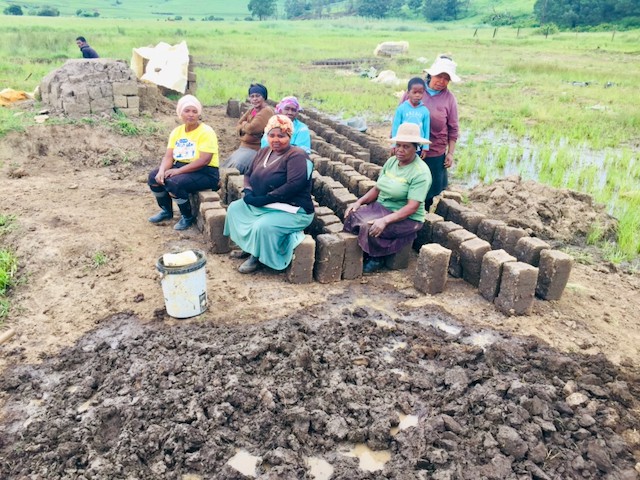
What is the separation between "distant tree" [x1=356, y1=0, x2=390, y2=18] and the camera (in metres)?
75.8

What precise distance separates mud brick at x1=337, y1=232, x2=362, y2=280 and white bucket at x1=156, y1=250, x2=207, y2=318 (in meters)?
1.36

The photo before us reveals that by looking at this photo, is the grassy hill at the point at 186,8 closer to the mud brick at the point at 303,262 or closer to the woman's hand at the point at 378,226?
the woman's hand at the point at 378,226

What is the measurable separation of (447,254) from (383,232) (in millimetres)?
601

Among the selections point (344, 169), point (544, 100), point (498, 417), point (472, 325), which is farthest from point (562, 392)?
point (544, 100)

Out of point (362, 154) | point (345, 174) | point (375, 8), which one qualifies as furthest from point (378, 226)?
point (375, 8)

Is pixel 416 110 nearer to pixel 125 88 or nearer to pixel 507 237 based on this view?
pixel 507 237

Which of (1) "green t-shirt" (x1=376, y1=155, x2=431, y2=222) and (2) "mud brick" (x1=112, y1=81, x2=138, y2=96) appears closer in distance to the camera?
(1) "green t-shirt" (x1=376, y1=155, x2=431, y2=222)

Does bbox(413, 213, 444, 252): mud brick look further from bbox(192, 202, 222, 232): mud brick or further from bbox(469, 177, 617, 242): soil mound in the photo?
bbox(192, 202, 222, 232): mud brick

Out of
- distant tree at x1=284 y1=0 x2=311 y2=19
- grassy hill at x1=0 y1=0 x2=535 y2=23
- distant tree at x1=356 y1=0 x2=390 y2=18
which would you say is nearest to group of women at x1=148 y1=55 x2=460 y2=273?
grassy hill at x1=0 y1=0 x2=535 y2=23

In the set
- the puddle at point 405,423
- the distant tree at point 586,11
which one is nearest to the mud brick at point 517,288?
the puddle at point 405,423

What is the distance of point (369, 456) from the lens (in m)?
2.95

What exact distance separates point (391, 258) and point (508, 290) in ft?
4.09

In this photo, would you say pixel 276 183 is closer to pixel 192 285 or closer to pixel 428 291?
pixel 192 285

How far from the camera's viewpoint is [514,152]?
9547 millimetres
